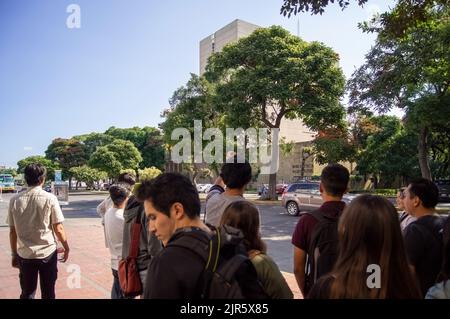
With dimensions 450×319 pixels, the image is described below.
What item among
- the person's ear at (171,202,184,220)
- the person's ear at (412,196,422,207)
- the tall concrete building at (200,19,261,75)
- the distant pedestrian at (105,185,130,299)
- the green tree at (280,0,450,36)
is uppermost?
the tall concrete building at (200,19,261,75)

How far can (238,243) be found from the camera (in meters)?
1.56

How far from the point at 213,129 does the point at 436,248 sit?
23.7m

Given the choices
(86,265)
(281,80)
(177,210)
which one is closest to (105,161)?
(281,80)

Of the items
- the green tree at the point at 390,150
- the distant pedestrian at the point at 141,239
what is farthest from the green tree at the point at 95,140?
the distant pedestrian at the point at 141,239

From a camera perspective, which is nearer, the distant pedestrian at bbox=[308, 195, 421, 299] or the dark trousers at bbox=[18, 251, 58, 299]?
the distant pedestrian at bbox=[308, 195, 421, 299]

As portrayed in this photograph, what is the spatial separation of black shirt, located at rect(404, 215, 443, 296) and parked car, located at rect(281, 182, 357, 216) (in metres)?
12.4

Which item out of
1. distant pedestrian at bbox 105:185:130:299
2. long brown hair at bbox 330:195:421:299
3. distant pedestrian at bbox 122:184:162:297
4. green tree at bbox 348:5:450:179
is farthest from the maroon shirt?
green tree at bbox 348:5:450:179

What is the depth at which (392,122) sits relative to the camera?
3319 cm

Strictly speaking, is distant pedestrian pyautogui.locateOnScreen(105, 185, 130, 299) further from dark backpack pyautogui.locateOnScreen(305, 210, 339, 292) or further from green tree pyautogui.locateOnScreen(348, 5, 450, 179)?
green tree pyautogui.locateOnScreen(348, 5, 450, 179)

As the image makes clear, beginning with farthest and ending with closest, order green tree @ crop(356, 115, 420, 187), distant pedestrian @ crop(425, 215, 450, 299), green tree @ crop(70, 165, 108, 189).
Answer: green tree @ crop(70, 165, 108, 189), green tree @ crop(356, 115, 420, 187), distant pedestrian @ crop(425, 215, 450, 299)

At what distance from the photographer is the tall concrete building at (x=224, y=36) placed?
51344 millimetres

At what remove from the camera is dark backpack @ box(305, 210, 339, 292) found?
2.52 m

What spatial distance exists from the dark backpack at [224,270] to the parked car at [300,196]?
13935mm

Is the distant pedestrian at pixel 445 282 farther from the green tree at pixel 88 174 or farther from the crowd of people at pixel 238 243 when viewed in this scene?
the green tree at pixel 88 174
